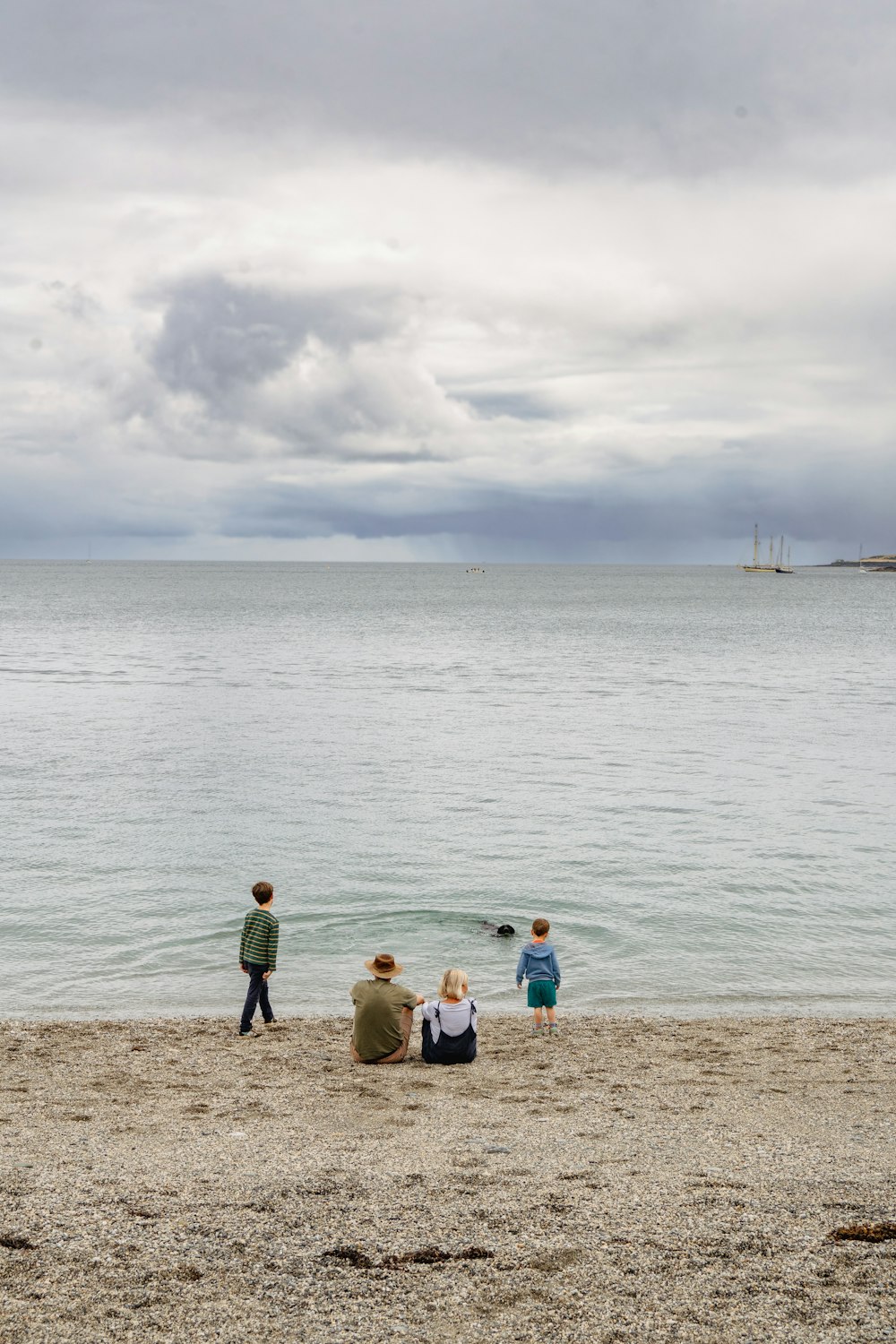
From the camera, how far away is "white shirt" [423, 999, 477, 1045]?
511 inches

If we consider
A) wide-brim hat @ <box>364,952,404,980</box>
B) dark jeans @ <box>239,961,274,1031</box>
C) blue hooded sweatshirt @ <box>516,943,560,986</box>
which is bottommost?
dark jeans @ <box>239,961,274,1031</box>

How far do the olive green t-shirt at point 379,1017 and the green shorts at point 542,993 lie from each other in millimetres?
1924

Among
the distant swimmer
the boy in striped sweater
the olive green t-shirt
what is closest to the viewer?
the olive green t-shirt

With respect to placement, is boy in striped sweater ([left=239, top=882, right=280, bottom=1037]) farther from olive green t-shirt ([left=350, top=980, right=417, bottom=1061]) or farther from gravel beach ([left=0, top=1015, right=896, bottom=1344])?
olive green t-shirt ([left=350, top=980, right=417, bottom=1061])

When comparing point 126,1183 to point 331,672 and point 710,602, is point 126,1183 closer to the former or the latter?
point 331,672

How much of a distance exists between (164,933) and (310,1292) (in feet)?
44.9

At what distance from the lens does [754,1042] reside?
1448 cm

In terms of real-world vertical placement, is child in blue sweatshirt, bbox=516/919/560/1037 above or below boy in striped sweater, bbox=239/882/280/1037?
below

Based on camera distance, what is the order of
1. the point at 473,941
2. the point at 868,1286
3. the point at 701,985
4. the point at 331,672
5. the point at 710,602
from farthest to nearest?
the point at 710,602
the point at 331,672
the point at 473,941
the point at 701,985
the point at 868,1286

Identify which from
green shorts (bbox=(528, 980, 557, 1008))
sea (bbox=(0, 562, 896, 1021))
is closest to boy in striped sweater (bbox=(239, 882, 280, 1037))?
sea (bbox=(0, 562, 896, 1021))

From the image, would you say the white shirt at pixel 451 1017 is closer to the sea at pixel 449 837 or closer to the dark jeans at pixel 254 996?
the dark jeans at pixel 254 996

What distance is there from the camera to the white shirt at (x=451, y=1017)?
42.5 feet

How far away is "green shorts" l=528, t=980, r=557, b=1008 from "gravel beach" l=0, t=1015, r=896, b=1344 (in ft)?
2.20

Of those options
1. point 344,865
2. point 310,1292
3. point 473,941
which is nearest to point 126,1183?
point 310,1292
